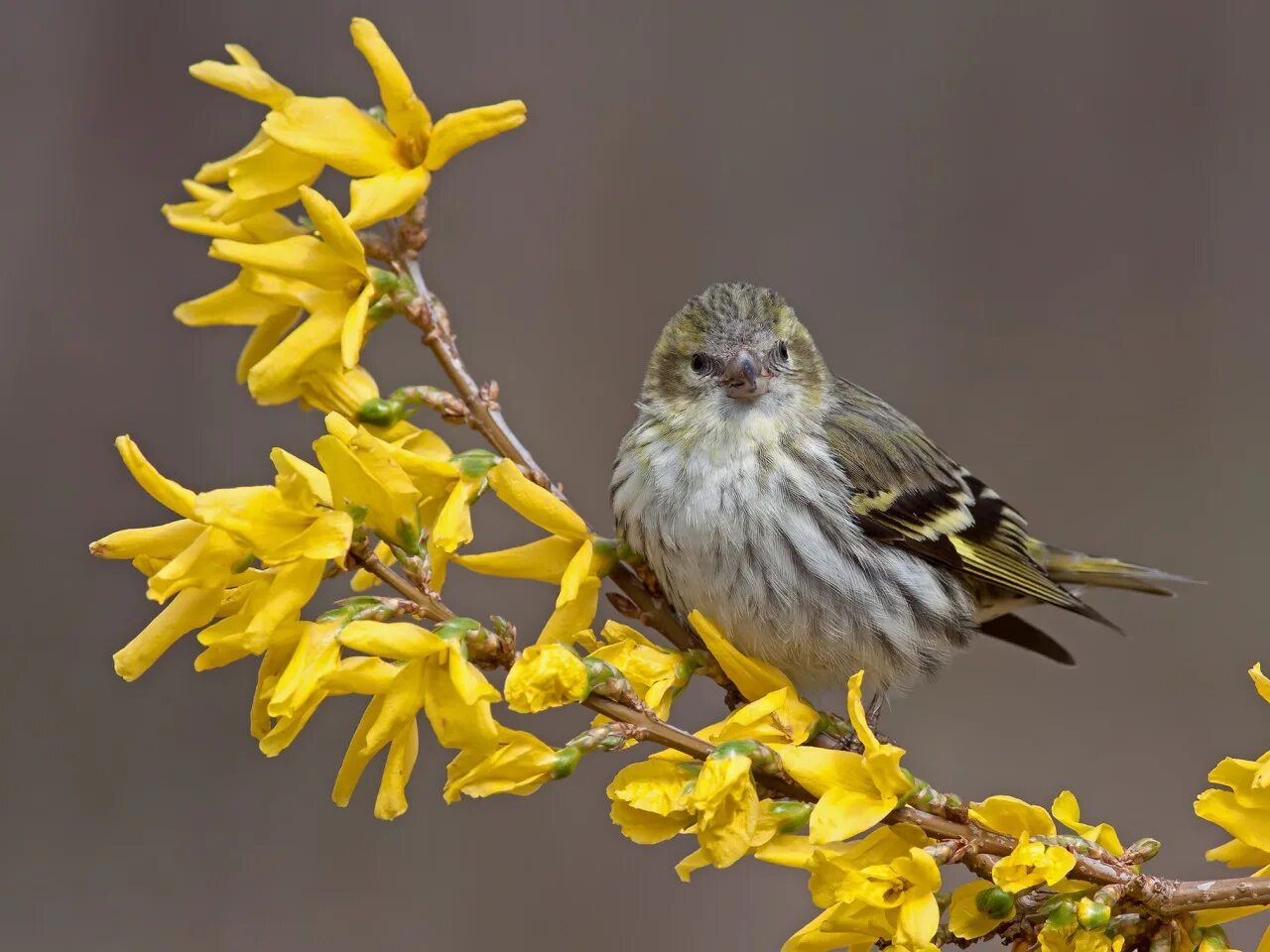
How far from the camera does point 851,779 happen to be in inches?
66.7

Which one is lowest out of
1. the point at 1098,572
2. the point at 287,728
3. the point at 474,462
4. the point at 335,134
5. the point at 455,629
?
the point at 1098,572

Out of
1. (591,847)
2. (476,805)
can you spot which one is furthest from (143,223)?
(591,847)

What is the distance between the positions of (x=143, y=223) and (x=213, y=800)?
2151 mm

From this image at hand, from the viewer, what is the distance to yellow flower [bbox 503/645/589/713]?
160cm

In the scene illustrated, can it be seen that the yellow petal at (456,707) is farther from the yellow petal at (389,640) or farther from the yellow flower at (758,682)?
the yellow flower at (758,682)

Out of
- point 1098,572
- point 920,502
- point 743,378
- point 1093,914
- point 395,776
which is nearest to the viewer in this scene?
point 1093,914

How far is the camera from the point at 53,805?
5.39 m

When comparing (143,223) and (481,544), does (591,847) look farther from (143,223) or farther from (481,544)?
(143,223)

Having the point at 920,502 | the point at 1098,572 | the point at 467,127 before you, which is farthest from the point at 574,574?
the point at 1098,572

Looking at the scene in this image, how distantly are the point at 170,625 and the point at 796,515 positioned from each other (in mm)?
1245

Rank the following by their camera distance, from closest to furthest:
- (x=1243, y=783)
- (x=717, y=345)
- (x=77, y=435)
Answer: (x=1243, y=783)
(x=717, y=345)
(x=77, y=435)

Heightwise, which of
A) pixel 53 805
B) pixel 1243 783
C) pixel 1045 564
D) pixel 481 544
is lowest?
pixel 53 805

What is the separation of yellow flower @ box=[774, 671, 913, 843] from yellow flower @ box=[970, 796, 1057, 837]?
3.5 inches

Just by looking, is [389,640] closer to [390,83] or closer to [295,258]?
[295,258]
